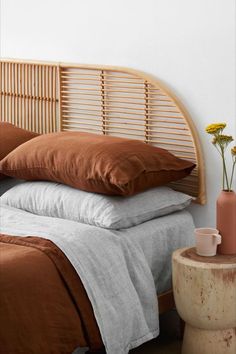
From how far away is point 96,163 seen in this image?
3299 millimetres

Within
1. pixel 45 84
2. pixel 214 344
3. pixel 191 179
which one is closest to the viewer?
pixel 214 344

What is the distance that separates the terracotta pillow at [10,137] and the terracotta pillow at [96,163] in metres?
0.20

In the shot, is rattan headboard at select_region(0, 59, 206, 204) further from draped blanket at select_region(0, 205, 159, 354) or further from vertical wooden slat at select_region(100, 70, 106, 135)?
draped blanket at select_region(0, 205, 159, 354)

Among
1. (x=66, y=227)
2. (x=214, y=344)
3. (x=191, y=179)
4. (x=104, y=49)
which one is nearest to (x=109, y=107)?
(x=104, y=49)

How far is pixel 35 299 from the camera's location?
110 inches

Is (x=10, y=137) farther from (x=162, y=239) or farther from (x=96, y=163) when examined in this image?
(x=162, y=239)

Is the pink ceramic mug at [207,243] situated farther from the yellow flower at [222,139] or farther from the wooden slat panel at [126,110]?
the wooden slat panel at [126,110]

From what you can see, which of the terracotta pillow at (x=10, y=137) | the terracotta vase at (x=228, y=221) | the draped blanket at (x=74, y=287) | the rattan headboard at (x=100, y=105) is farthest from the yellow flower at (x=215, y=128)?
the terracotta pillow at (x=10, y=137)

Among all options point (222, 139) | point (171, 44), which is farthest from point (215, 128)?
point (171, 44)

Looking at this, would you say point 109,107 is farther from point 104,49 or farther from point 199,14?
point 199,14

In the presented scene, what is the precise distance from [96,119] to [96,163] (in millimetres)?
702

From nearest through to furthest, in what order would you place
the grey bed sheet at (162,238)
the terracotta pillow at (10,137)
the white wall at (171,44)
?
the grey bed sheet at (162,238), the white wall at (171,44), the terracotta pillow at (10,137)

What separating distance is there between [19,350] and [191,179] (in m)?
1.24

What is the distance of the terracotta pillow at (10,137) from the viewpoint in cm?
387
